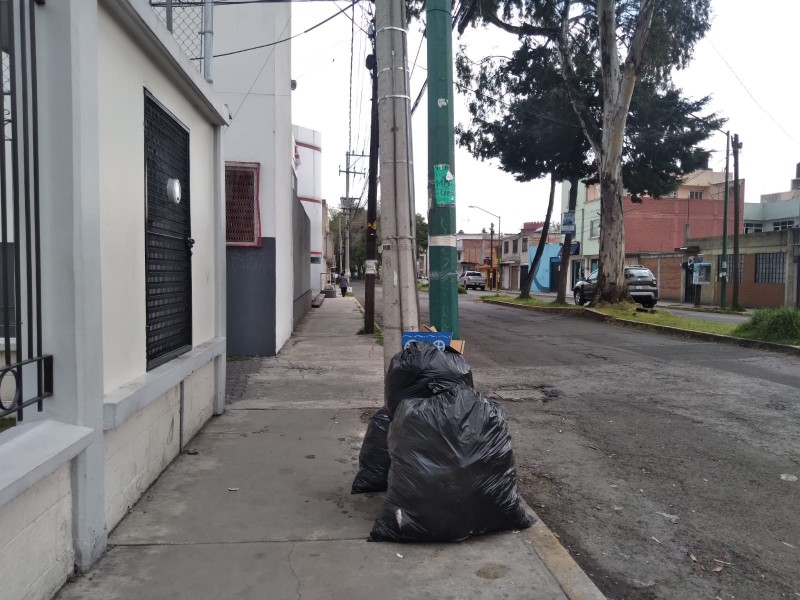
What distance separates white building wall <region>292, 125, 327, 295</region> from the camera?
3494cm

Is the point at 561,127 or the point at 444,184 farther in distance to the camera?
the point at 561,127

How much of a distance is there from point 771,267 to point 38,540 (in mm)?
31211

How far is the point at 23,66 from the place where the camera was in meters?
2.74

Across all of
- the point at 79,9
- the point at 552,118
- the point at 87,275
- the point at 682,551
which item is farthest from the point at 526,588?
the point at 552,118

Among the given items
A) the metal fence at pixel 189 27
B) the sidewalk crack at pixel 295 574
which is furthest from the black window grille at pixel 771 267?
the sidewalk crack at pixel 295 574

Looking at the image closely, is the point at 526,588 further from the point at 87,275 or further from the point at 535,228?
the point at 535,228

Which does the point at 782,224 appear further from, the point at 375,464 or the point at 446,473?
the point at 446,473

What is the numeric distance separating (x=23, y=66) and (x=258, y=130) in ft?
24.3

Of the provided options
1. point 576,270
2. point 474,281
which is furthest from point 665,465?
point 474,281

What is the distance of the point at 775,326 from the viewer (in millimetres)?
11727

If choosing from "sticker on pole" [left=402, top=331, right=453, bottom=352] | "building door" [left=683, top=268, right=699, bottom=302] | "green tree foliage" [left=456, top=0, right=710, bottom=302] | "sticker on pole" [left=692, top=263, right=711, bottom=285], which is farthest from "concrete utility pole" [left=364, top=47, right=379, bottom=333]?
"building door" [left=683, top=268, right=699, bottom=302]

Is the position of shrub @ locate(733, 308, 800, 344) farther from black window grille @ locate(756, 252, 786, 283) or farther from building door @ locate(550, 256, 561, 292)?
building door @ locate(550, 256, 561, 292)

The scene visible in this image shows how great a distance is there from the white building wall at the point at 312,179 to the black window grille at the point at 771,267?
2211cm

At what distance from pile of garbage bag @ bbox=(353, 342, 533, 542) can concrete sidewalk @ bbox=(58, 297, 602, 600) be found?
9 centimetres
